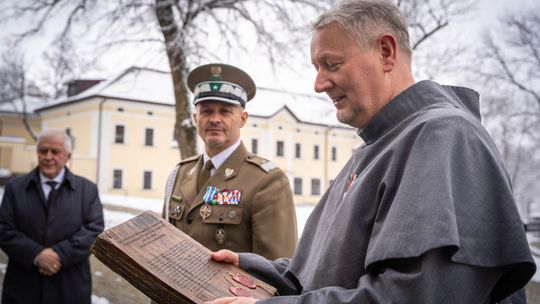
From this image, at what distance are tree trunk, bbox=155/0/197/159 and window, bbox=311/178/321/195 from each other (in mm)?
29691

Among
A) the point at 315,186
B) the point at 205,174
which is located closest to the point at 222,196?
the point at 205,174

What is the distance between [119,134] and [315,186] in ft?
53.9

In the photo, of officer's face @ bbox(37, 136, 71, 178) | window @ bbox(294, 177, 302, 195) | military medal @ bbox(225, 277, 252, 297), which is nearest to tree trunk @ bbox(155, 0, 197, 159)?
officer's face @ bbox(37, 136, 71, 178)

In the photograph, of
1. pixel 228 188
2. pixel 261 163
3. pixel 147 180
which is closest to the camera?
pixel 228 188

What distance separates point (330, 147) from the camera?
131 ft

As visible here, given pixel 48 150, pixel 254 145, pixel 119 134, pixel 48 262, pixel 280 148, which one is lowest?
pixel 48 262

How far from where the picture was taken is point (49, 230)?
3.91m

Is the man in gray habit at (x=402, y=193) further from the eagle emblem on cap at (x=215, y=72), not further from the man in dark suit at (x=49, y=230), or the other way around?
the man in dark suit at (x=49, y=230)

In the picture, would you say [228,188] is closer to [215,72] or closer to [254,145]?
[215,72]

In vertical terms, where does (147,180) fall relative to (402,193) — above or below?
below

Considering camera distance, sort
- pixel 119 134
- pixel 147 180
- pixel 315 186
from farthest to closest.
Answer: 1. pixel 315 186
2. pixel 147 180
3. pixel 119 134

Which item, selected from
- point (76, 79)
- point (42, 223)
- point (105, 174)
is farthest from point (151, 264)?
point (76, 79)

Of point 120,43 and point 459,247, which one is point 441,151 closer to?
point 459,247

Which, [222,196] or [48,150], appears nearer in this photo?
[222,196]
